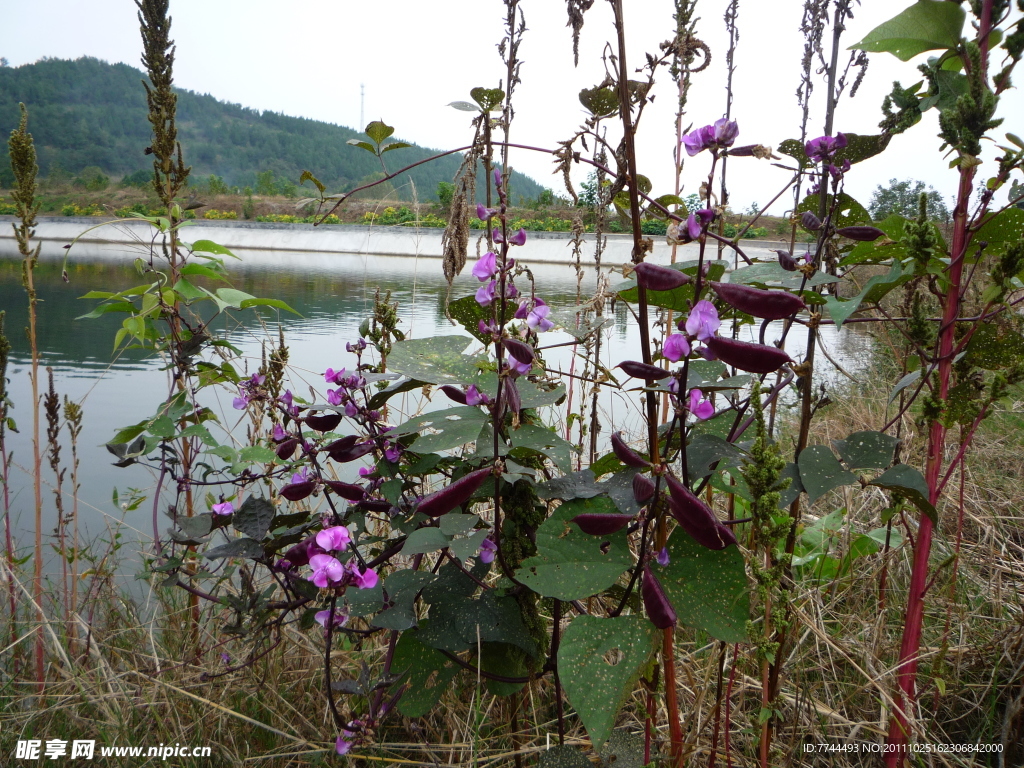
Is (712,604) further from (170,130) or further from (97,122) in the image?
(97,122)

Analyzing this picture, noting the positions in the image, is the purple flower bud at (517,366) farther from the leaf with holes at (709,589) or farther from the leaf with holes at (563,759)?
the leaf with holes at (563,759)

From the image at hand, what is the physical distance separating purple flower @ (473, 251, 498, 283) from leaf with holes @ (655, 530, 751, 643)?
0.34 meters

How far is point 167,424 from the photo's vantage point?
990mm

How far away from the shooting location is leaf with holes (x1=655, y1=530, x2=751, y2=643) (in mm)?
520

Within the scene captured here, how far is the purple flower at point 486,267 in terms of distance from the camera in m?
0.59

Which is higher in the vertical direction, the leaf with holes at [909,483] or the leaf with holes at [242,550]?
the leaf with holes at [909,483]

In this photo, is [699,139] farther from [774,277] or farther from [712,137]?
[774,277]

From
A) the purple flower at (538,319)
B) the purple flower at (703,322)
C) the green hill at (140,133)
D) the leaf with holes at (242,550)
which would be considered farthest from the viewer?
the green hill at (140,133)

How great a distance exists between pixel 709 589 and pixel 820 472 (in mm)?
158

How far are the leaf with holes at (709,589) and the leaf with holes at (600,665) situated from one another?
0.15 ft

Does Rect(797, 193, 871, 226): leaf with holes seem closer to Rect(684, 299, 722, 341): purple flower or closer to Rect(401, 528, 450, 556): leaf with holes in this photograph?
Rect(684, 299, 722, 341): purple flower

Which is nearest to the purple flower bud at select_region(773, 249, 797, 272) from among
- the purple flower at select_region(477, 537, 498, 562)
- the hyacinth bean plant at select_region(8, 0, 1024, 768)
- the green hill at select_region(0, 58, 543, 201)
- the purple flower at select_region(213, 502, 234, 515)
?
the hyacinth bean plant at select_region(8, 0, 1024, 768)

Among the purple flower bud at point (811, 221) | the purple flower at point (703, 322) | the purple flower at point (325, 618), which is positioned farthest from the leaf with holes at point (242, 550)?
the purple flower bud at point (811, 221)

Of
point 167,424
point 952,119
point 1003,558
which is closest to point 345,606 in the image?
point 167,424
